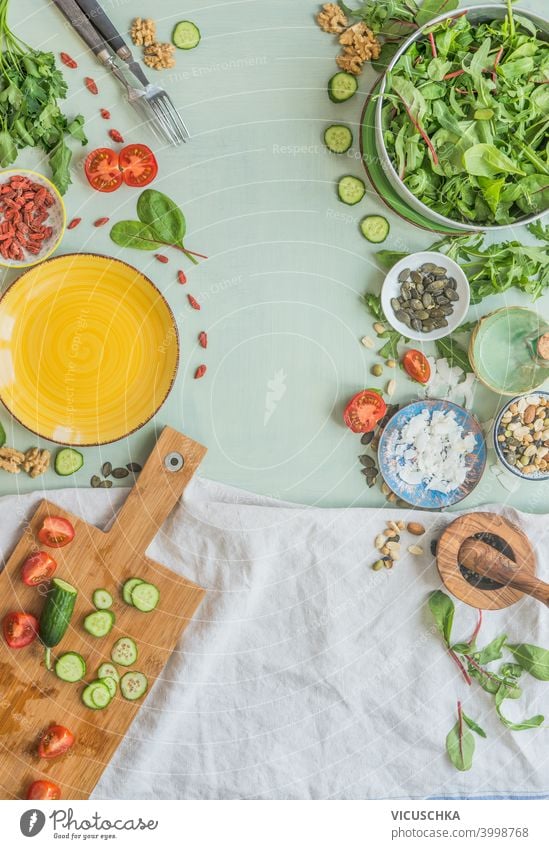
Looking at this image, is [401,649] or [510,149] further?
[401,649]

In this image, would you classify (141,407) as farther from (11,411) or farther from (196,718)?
(196,718)

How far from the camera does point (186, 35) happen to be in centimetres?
213

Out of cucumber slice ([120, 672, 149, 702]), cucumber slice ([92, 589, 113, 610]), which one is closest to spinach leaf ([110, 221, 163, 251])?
cucumber slice ([92, 589, 113, 610])

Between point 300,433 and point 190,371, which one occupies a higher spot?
point 190,371

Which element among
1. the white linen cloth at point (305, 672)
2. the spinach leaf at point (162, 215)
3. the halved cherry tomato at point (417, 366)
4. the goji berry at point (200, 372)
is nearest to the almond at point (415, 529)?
the white linen cloth at point (305, 672)

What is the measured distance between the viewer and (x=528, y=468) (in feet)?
7.27

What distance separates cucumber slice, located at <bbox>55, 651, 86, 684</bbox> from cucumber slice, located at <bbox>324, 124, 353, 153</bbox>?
171 centimetres

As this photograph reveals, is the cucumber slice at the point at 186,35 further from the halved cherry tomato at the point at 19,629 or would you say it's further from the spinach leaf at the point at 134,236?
the halved cherry tomato at the point at 19,629

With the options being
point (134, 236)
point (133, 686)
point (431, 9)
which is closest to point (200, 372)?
point (134, 236)

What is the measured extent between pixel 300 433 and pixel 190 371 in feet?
1.30

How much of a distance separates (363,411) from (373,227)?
57cm

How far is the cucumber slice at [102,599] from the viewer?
2090 millimetres
